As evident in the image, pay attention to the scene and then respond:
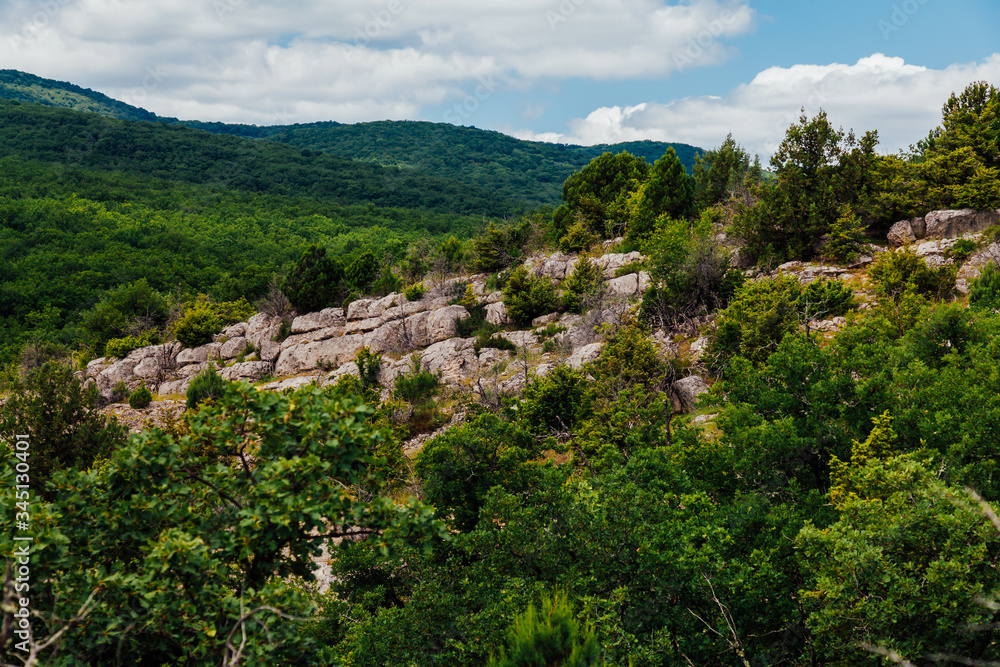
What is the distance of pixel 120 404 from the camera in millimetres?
26422

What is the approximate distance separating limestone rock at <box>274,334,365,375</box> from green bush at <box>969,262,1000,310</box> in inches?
894

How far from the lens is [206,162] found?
105 m

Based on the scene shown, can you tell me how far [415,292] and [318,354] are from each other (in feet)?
19.8

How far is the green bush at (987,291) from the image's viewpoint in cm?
1258

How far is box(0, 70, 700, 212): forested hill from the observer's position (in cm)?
13775

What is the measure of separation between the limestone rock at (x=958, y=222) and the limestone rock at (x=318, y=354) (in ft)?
75.8

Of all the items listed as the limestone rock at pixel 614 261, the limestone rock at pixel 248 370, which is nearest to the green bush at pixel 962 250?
the limestone rock at pixel 614 261

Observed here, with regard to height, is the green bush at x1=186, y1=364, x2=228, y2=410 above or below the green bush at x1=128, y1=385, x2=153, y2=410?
above

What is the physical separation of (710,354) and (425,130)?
16567cm

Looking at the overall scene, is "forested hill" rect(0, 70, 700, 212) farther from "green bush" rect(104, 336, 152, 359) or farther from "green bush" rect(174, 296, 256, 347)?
"green bush" rect(104, 336, 152, 359)

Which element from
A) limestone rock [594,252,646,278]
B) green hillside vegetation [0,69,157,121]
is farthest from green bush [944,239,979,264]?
green hillside vegetation [0,69,157,121]

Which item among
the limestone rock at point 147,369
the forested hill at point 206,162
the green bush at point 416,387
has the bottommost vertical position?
the limestone rock at point 147,369

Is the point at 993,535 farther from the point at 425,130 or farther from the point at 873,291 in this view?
the point at 425,130

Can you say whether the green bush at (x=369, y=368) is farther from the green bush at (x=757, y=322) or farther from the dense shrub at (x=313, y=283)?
the green bush at (x=757, y=322)
